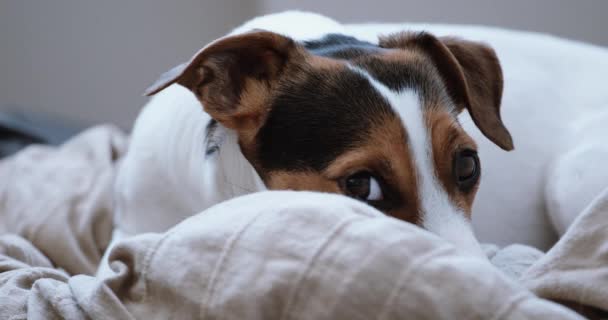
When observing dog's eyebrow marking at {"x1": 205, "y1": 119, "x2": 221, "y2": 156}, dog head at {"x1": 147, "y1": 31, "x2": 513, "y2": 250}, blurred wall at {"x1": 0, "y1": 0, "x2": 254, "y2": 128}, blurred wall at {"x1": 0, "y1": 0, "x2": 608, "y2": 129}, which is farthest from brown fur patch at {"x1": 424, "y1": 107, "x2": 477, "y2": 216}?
blurred wall at {"x1": 0, "y1": 0, "x2": 254, "y2": 128}

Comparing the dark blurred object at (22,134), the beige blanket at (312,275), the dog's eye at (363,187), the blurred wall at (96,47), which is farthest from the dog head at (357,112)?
the blurred wall at (96,47)

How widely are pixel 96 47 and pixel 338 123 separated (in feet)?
8.09

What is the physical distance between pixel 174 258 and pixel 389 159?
0.38m

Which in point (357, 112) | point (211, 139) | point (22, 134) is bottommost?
point (22, 134)

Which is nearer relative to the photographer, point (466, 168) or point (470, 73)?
point (466, 168)

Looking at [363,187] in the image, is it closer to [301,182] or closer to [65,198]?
[301,182]

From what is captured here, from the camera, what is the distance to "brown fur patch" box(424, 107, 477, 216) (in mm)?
1169

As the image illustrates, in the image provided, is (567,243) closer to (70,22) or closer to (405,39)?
(405,39)

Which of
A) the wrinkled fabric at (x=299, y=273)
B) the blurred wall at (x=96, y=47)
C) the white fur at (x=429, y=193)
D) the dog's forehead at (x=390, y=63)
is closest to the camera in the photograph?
the wrinkled fabric at (x=299, y=273)

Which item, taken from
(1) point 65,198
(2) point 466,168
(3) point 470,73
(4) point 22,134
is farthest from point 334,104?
(4) point 22,134

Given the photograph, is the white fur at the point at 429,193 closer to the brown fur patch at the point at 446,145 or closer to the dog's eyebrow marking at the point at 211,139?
the brown fur patch at the point at 446,145

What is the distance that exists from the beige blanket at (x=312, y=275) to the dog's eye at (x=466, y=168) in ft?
0.84

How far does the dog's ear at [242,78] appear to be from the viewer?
129 cm

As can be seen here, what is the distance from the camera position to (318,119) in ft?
4.00
